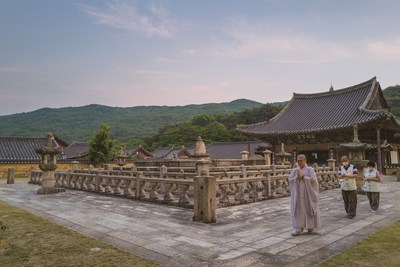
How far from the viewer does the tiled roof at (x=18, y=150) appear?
31875 mm

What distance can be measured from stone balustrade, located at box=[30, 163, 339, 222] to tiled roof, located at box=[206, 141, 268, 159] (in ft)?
92.6

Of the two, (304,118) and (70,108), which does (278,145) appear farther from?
(70,108)

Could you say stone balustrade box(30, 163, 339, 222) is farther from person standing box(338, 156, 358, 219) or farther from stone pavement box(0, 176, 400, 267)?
person standing box(338, 156, 358, 219)

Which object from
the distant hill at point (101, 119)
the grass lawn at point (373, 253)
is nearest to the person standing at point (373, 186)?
the grass lawn at point (373, 253)

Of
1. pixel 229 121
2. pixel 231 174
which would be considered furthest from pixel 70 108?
pixel 231 174

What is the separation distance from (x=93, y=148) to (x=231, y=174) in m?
28.3

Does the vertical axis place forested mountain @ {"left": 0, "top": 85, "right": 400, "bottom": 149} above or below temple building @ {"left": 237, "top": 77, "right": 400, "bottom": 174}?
above

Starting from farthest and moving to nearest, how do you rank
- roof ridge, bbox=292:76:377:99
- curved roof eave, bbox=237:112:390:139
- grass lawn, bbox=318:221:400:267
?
roof ridge, bbox=292:76:377:99, curved roof eave, bbox=237:112:390:139, grass lawn, bbox=318:221:400:267

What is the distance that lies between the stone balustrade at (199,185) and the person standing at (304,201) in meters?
2.19

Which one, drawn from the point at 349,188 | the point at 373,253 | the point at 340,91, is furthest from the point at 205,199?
→ the point at 340,91

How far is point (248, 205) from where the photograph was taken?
10.7 m

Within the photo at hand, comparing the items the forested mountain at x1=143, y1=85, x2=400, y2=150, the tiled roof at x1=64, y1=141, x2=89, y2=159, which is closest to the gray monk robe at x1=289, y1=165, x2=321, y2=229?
the tiled roof at x1=64, y1=141, x2=89, y2=159

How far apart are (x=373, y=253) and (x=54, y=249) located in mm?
5787

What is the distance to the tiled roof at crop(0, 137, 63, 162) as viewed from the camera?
31875 mm
